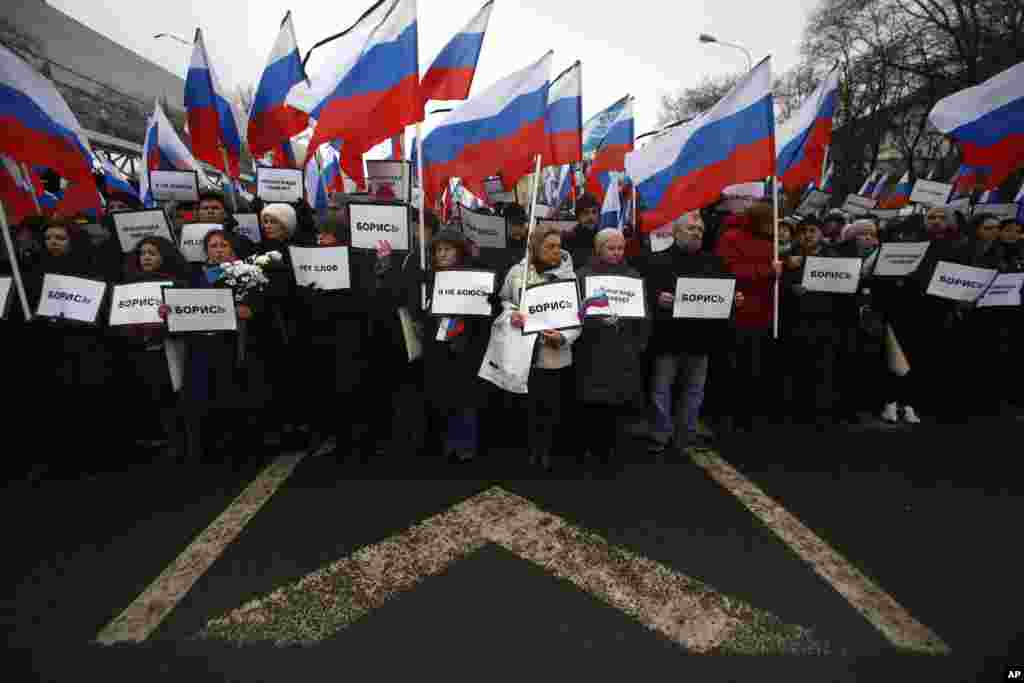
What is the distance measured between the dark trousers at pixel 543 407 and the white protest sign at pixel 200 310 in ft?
7.04

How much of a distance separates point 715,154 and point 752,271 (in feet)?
3.20

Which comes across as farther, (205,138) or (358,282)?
(205,138)

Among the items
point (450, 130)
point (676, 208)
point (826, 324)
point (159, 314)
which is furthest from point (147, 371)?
point (826, 324)

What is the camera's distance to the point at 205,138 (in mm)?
5941

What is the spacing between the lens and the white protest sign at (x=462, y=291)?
12.7ft

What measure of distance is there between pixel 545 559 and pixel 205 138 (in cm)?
563

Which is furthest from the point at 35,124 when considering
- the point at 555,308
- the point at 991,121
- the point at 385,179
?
the point at 991,121

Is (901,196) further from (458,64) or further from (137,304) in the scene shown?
(137,304)

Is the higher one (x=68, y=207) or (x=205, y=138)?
(x=205, y=138)

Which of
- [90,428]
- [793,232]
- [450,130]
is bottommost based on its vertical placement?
[90,428]

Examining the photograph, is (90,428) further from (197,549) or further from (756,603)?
(756,603)

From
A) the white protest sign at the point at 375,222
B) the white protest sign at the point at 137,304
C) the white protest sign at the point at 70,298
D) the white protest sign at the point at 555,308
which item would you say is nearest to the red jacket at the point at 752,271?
the white protest sign at the point at 555,308

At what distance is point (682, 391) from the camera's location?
4453 millimetres

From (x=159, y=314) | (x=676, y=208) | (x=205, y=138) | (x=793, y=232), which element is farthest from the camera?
(x=205, y=138)
